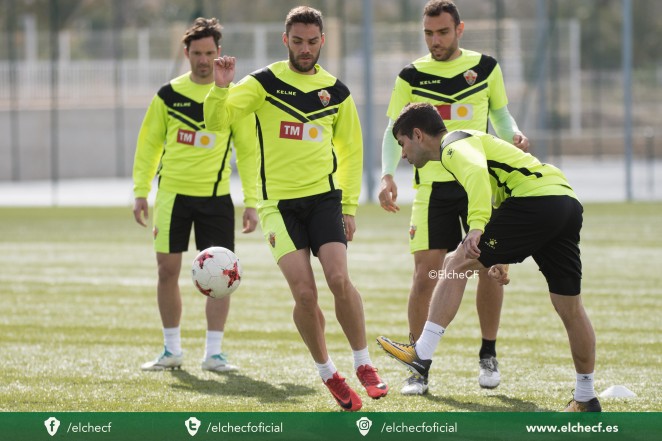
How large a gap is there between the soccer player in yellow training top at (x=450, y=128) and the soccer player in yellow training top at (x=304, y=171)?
571mm

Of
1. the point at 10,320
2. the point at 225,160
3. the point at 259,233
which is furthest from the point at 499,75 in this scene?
the point at 259,233

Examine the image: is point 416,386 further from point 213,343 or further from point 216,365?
point 213,343

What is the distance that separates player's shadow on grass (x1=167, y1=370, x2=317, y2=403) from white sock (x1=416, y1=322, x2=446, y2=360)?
99 cm

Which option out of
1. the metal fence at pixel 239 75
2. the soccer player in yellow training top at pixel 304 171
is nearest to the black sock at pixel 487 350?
the soccer player in yellow training top at pixel 304 171

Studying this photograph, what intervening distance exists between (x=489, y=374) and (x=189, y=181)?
2.46m

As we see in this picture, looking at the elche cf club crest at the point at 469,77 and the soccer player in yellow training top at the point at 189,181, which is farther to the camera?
the soccer player in yellow training top at the point at 189,181

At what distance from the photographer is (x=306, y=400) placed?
6.98 meters

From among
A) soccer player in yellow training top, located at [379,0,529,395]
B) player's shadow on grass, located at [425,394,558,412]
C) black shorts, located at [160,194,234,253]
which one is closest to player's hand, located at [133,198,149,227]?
black shorts, located at [160,194,234,253]

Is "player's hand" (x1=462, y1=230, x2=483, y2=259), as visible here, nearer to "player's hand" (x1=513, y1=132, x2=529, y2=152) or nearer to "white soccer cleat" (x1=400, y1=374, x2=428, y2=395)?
"white soccer cleat" (x1=400, y1=374, x2=428, y2=395)

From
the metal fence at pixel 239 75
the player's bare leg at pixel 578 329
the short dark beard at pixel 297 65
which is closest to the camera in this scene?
the player's bare leg at pixel 578 329

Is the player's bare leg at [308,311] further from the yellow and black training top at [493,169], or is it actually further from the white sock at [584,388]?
the white sock at [584,388]
